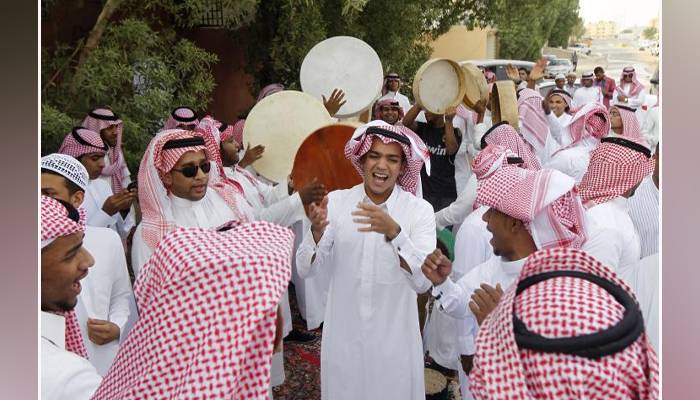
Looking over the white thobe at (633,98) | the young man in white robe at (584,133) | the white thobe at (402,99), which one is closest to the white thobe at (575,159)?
the young man in white robe at (584,133)

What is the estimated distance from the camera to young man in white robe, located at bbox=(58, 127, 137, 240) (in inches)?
133

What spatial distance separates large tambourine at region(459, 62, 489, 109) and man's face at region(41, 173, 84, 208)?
293cm

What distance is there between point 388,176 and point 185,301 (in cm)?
145

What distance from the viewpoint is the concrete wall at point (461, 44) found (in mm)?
8375

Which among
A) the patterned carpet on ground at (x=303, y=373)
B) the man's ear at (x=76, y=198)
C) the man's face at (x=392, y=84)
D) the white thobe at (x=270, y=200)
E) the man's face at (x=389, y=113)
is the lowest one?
the patterned carpet on ground at (x=303, y=373)

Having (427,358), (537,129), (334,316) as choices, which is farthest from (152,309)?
(537,129)

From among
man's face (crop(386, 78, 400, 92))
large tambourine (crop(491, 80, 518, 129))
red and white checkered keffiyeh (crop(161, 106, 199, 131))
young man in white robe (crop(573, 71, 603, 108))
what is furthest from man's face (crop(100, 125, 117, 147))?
young man in white robe (crop(573, 71, 603, 108))

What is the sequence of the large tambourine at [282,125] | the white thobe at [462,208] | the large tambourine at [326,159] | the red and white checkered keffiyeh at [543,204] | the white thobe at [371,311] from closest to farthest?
1. the red and white checkered keffiyeh at [543,204]
2. the white thobe at [371,311]
3. the large tambourine at [326,159]
4. the large tambourine at [282,125]
5. the white thobe at [462,208]

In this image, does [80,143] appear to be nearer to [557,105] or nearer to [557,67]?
[557,105]

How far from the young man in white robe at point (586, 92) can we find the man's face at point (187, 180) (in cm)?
436

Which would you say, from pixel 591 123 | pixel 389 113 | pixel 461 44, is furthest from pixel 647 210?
pixel 461 44

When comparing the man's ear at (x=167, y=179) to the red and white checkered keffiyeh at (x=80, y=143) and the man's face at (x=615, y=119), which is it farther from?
the man's face at (x=615, y=119)

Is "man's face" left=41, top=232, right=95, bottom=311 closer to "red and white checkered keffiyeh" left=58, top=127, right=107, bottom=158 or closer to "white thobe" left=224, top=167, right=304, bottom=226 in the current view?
"white thobe" left=224, top=167, right=304, bottom=226
